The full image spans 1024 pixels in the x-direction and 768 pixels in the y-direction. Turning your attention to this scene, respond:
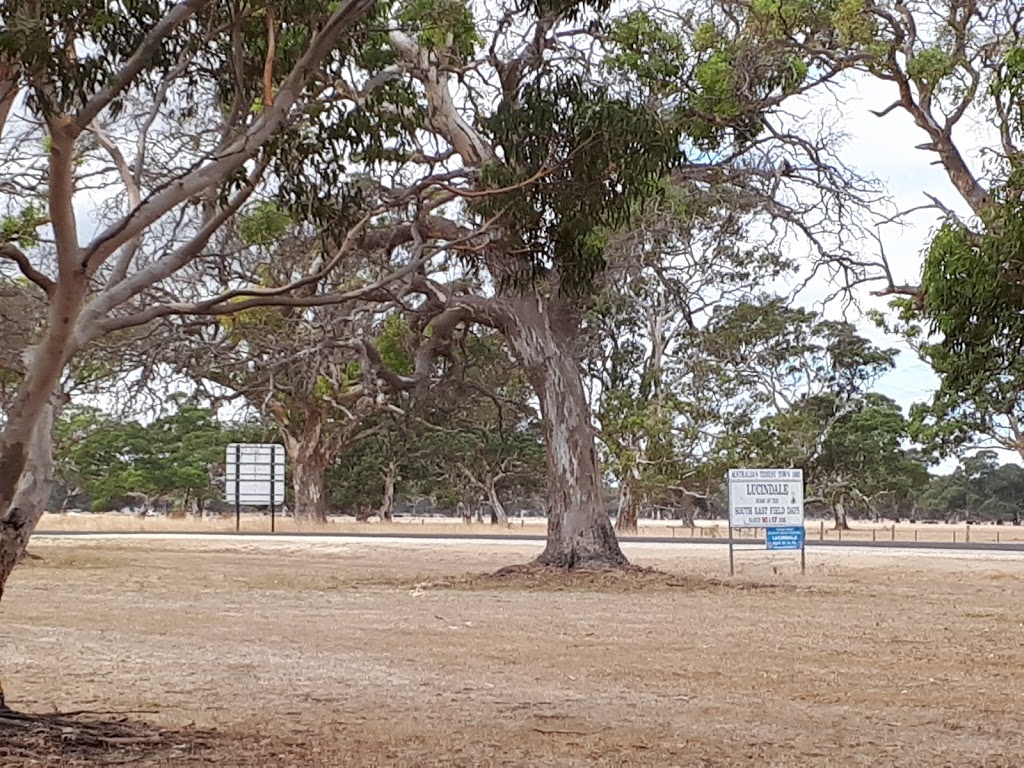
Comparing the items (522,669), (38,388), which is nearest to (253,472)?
(522,669)

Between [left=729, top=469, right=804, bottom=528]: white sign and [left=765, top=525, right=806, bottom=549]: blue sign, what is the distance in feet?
0.42

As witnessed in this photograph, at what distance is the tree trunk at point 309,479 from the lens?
54000mm

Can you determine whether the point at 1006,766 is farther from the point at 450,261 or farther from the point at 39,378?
the point at 450,261

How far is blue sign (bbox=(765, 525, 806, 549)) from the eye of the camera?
78.3 feet

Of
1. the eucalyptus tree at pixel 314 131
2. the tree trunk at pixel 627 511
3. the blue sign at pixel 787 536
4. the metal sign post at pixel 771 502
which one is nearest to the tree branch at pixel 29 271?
the eucalyptus tree at pixel 314 131

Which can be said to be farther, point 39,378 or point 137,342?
point 137,342

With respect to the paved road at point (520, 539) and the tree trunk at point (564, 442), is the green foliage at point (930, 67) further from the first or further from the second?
the paved road at point (520, 539)

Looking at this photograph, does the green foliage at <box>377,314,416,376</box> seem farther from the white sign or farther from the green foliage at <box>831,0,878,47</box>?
the green foliage at <box>831,0,878,47</box>

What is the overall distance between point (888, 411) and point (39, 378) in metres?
52.4

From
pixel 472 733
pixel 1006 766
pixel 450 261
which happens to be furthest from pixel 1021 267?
pixel 450 261

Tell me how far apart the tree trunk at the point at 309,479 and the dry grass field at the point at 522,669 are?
101 feet

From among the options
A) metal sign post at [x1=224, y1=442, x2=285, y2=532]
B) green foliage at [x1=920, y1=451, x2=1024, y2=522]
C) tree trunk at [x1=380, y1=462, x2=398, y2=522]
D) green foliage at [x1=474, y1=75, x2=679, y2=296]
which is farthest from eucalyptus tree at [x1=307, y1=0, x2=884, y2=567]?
green foliage at [x1=920, y1=451, x2=1024, y2=522]

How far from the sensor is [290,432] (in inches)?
2167

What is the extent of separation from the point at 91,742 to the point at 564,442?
1574 centimetres
